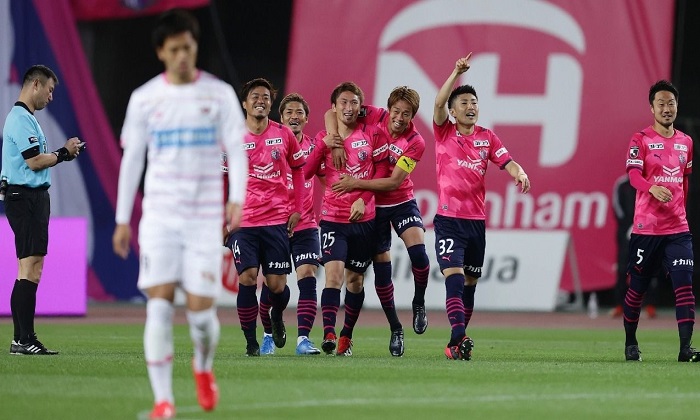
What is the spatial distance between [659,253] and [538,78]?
10757 mm

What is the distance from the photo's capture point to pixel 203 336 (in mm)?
7262

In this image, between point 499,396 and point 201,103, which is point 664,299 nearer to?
point 499,396

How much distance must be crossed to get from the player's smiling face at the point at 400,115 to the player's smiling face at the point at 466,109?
1.48ft

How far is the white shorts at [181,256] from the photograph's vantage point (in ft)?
23.3

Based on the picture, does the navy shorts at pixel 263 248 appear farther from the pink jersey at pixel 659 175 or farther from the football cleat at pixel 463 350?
the pink jersey at pixel 659 175

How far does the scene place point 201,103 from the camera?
286 inches

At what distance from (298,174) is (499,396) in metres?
4.06

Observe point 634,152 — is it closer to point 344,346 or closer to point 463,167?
point 463,167

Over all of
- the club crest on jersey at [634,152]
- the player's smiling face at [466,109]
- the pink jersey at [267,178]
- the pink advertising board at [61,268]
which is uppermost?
the player's smiling face at [466,109]

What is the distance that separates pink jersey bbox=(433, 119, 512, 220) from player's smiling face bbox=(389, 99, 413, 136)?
371mm

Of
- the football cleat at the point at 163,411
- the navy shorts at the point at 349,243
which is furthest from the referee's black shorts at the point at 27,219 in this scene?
the football cleat at the point at 163,411

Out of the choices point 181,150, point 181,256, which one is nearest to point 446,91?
point 181,150

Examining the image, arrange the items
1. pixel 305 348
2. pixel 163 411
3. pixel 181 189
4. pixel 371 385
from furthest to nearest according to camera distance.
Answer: pixel 305 348 → pixel 371 385 → pixel 181 189 → pixel 163 411

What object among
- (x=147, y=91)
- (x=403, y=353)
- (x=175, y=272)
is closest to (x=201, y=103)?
(x=147, y=91)
